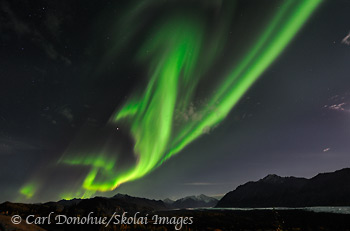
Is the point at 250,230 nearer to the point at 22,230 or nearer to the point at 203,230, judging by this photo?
the point at 203,230

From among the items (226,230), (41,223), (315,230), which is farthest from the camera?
(315,230)

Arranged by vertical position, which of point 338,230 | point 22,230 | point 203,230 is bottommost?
point 338,230

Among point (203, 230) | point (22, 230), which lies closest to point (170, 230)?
point (203, 230)

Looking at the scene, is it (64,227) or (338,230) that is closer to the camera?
(64,227)

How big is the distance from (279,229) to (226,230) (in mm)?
102681

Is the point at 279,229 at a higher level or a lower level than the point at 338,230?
higher

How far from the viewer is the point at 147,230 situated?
7919 centimetres

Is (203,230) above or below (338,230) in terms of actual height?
above

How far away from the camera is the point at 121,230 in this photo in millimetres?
68188

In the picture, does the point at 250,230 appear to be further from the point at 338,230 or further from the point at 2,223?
the point at 2,223

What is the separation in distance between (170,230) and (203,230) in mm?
16752

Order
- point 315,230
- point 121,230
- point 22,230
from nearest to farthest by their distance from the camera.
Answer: point 22,230, point 121,230, point 315,230

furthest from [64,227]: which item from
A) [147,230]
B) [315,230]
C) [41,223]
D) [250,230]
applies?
[315,230]

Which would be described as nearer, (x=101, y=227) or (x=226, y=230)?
(x=101, y=227)
